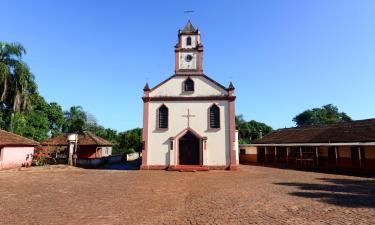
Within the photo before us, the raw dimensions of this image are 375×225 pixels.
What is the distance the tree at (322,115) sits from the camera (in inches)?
2847

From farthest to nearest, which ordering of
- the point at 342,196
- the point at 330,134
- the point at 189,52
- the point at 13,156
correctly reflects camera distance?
the point at 330,134 → the point at 189,52 → the point at 13,156 → the point at 342,196

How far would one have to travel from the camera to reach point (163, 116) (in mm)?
23406

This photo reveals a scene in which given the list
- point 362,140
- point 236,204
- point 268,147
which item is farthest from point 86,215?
point 268,147

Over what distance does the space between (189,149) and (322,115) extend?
63.7 m

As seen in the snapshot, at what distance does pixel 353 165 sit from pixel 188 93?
16501 mm

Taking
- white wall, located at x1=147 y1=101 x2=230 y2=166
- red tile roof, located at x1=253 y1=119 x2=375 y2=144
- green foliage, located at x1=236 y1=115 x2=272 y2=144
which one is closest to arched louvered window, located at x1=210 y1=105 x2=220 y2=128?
white wall, located at x1=147 y1=101 x2=230 y2=166

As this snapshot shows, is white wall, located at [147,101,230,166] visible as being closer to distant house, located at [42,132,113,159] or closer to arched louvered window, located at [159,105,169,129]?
arched louvered window, located at [159,105,169,129]

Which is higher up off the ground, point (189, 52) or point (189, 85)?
point (189, 52)

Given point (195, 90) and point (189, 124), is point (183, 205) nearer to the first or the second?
point (189, 124)

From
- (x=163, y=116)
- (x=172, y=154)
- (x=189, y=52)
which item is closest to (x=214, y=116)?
(x=163, y=116)

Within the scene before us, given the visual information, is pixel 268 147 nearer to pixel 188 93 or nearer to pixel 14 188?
pixel 188 93

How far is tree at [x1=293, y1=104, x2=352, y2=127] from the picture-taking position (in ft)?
237

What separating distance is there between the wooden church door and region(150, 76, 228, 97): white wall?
3.91m

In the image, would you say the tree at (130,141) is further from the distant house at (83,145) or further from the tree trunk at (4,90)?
the tree trunk at (4,90)
